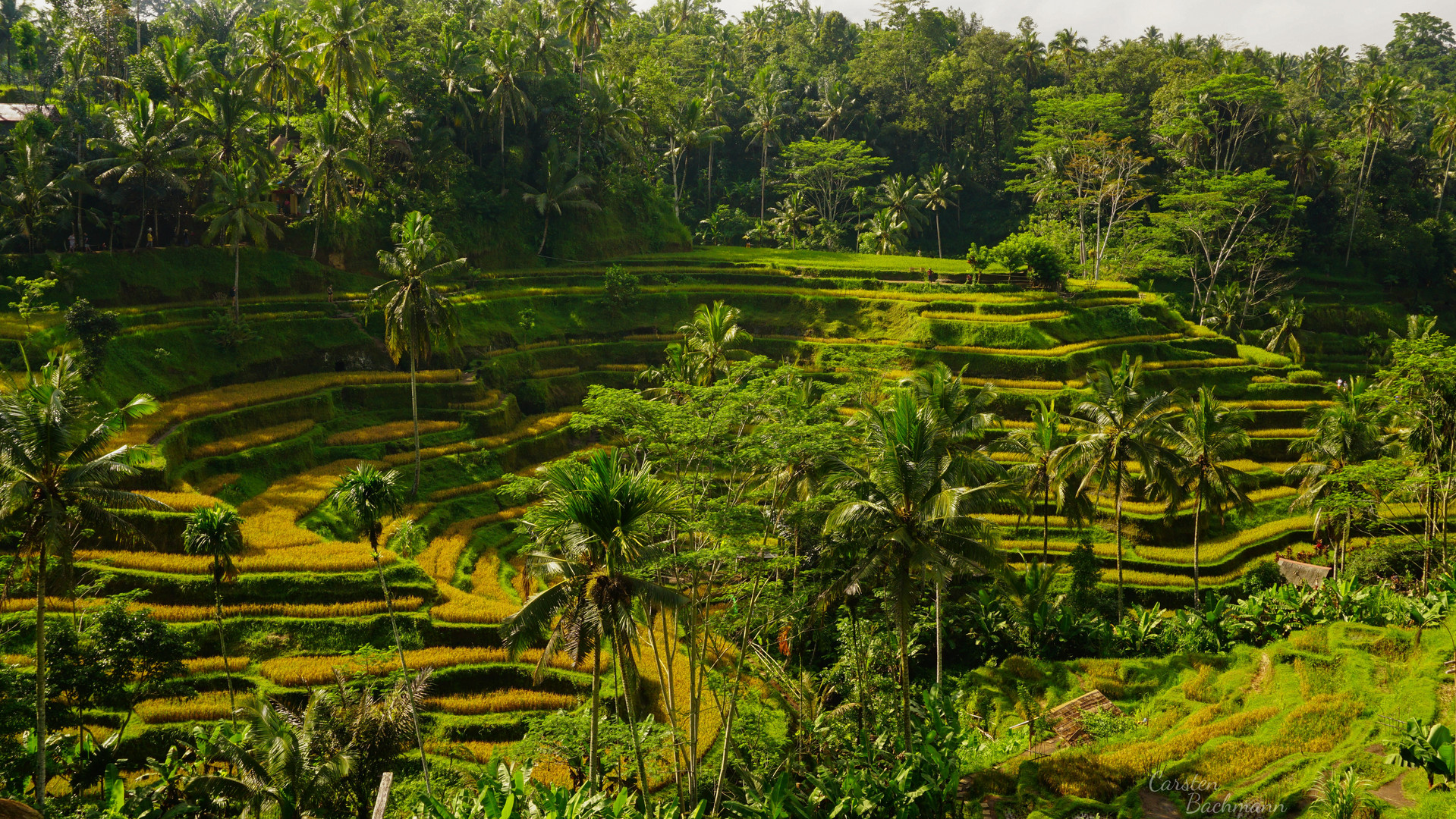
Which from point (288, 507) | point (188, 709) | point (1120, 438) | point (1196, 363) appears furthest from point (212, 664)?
point (1196, 363)

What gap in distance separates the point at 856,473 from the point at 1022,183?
216 ft

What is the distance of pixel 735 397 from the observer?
2261 centimetres

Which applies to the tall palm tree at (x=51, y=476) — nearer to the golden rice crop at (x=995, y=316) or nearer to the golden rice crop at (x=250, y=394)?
the golden rice crop at (x=250, y=394)

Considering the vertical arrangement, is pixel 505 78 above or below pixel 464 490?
above

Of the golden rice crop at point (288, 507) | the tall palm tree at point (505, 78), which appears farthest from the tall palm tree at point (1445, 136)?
the golden rice crop at point (288, 507)

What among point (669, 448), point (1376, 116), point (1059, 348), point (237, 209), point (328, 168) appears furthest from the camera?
point (1376, 116)

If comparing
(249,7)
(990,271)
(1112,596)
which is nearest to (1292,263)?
(990,271)

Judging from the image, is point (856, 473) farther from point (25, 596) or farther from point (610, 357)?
point (610, 357)

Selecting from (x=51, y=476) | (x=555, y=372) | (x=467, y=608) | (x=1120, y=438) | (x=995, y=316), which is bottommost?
(x=467, y=608)

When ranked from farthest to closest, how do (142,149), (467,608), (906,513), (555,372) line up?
(555,372), (142,149), (467,608), (906,513)

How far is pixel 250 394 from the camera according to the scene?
40.6 metres

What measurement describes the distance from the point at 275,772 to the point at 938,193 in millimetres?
74571

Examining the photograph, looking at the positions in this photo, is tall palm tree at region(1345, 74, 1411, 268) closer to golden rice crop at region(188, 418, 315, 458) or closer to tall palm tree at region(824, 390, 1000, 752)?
tall palm tree at region(824, 390, 1000, 752)

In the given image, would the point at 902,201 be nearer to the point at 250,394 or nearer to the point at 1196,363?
the point at 1196,363
